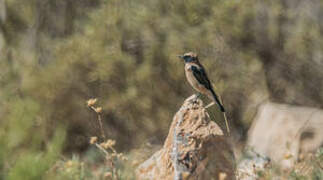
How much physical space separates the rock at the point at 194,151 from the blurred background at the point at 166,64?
8232 millimetres

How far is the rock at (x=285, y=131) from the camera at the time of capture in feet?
33.0

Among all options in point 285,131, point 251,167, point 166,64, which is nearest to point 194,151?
point 251,167

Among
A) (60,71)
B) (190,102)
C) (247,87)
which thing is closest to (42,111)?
(60,71)

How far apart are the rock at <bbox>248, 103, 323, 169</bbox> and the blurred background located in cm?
175

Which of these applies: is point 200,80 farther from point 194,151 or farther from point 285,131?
point 285,131

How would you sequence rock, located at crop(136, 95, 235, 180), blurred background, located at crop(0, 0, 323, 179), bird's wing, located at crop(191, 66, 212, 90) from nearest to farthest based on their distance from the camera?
1. rock, located at crop(136, 95, 235, 180)
2. bird's wing, located at crop(191, 66, 212, 90)
3. blurred background, located at crop(0, 0, 323, 179)

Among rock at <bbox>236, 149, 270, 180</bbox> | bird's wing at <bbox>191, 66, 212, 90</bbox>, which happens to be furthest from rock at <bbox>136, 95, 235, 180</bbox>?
bird's wing at <bbox>191, 66, 212, 90</bbox>

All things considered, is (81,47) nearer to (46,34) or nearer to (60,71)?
(60,71)

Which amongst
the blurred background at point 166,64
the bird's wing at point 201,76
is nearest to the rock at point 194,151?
the bird's wing at point 201,76

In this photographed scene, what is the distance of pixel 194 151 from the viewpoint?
5.39 metres

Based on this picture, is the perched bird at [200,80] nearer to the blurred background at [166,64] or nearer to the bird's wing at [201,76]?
the bird's wing at [201,76]

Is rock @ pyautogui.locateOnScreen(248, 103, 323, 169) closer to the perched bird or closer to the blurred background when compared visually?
the blurred background

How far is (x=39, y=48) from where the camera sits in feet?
54.0

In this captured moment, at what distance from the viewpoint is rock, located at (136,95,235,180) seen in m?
5.38
